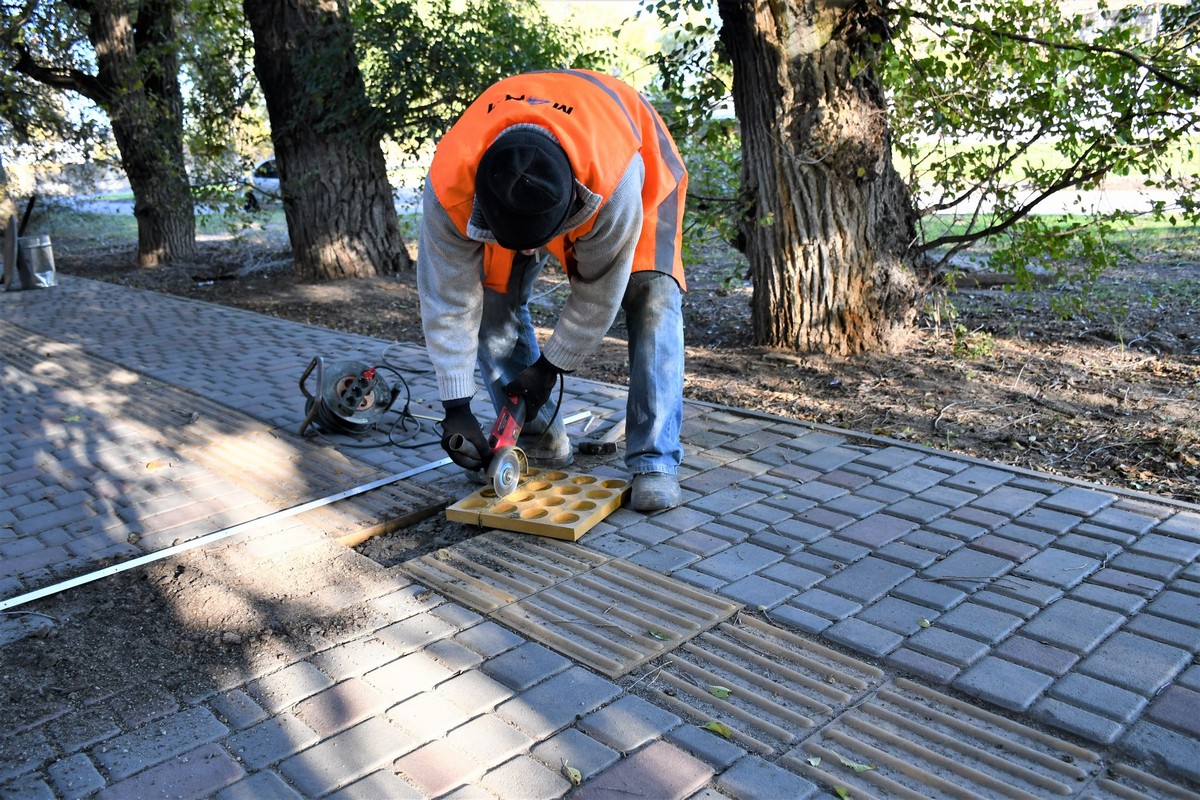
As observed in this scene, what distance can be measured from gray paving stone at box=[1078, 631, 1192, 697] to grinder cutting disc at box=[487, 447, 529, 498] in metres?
2.17

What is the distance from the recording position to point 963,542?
351cm

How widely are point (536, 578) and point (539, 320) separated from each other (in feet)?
17.7

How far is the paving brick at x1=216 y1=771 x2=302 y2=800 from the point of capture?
2.30 meters

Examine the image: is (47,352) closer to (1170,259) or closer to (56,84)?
(56,84)

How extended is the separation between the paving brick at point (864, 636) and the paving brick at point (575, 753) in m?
0.89

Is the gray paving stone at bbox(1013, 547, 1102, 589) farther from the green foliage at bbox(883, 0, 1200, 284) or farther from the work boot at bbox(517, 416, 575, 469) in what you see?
the green foliage at bbox(883, 0, 1200, 284)

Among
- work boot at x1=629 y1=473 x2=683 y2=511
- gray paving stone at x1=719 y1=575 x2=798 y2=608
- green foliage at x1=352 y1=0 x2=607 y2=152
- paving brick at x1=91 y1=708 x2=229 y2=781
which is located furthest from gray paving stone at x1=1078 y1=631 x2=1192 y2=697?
green foliage at x1=352 y1=0 x2=607 y2=152

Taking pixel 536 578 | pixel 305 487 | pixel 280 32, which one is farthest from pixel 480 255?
pixel 280 32

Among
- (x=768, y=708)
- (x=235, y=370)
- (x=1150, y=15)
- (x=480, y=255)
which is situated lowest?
(x=768, y=708)

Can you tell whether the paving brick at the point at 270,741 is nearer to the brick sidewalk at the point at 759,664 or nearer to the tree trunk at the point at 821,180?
the brick sidewalk at the point at 759,664

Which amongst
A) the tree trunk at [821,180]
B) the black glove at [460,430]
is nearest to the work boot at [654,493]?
the black glove at [460,430]

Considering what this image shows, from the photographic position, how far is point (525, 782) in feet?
7.59

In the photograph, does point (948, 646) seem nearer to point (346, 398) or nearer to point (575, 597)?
point (575, 597)

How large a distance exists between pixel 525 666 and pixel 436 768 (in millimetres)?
507
